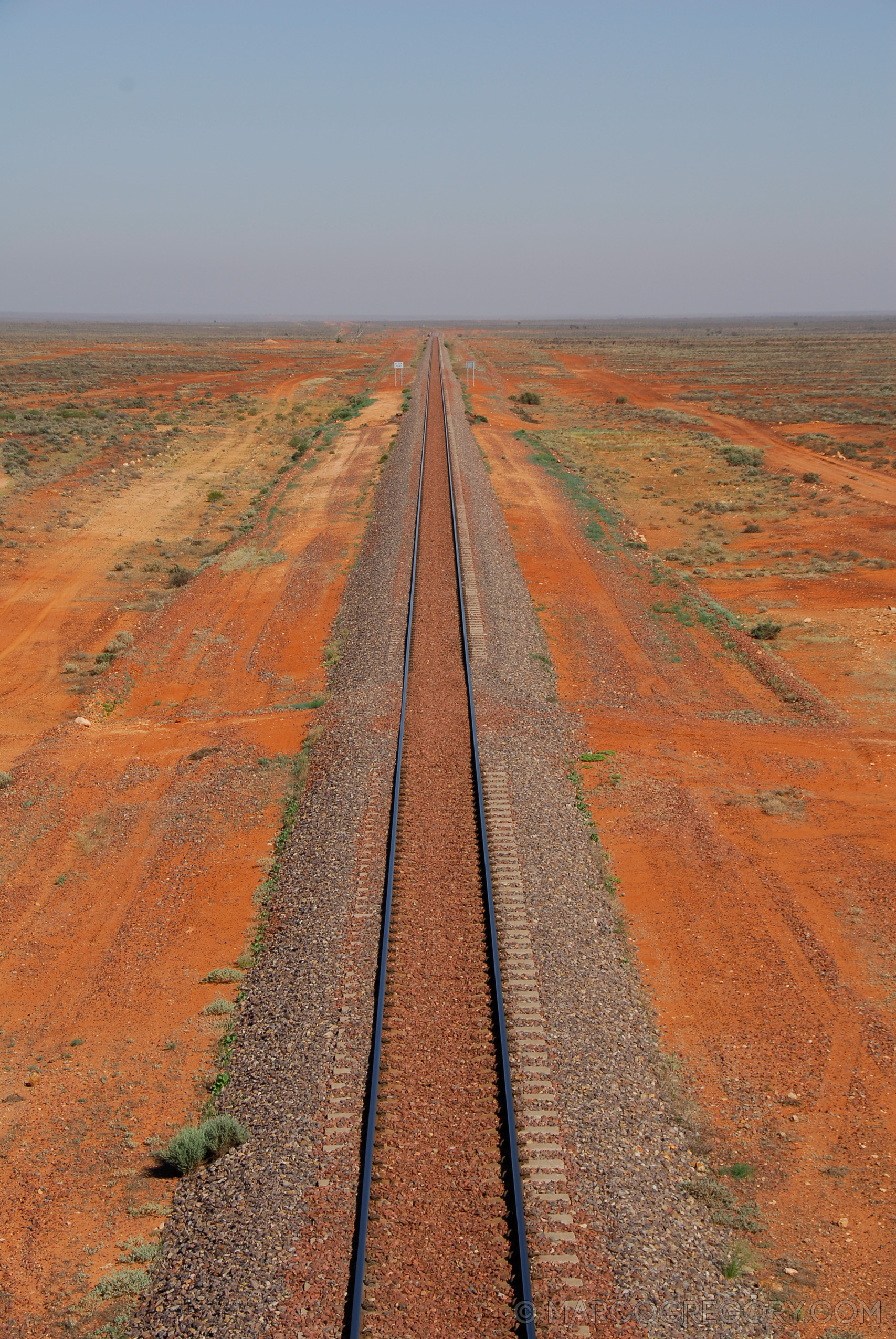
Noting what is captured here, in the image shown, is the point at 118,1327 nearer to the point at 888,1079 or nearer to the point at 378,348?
the point at 888,1079

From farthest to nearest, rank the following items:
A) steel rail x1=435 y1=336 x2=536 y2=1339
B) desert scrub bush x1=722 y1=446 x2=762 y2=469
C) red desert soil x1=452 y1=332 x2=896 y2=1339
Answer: desert scrub bush x1=722 y1=446 x2=762 y2=469 < red desert soil x1=452 y1=332 x2=896 y2=1339 < steel rail x1=435 y1=336 x2=536 y2=1339

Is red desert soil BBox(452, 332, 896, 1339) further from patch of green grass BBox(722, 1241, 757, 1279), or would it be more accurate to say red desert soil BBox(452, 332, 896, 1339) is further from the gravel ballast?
the gravel ballast

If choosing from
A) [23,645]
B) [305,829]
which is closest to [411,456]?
[23,645]

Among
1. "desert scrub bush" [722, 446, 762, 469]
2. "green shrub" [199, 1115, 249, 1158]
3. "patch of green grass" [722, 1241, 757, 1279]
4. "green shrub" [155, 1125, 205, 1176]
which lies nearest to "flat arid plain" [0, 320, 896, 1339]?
"patch of green grass" [722, 1241, 757, 1279]

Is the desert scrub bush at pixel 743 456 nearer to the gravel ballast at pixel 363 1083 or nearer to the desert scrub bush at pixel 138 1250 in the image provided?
the gravel ballast at pixel 363 1083

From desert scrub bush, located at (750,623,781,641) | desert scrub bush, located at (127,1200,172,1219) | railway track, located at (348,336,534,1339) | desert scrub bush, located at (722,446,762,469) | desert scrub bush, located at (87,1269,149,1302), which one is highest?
desert scrub bush, located at (722,446,762,469)

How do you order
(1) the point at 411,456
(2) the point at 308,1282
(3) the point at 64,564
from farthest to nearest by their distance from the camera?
(1) the point at 411,456 → (3) the point at 64,564 → (2) the point at 308,1282
